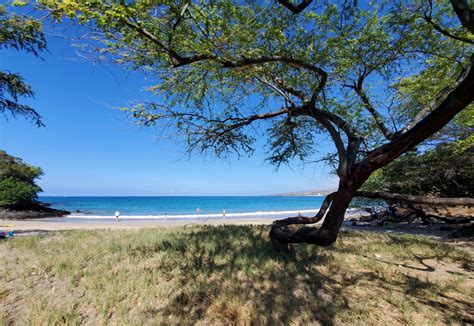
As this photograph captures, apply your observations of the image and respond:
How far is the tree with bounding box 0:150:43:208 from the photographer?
26344 mm

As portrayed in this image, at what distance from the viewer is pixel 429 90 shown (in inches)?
276

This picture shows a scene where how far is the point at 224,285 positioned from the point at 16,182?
33.4m

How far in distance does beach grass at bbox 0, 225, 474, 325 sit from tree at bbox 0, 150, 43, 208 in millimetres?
26632

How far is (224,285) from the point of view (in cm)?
412

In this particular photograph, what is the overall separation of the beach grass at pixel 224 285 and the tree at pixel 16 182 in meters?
26.6

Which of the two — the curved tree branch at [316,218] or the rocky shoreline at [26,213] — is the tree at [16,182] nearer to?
the rocky shoreline at [26,213]

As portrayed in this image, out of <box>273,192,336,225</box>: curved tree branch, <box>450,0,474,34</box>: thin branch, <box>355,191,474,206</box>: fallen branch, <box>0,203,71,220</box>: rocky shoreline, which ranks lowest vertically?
<box>0,203,71,220</box>: rocky shoreline

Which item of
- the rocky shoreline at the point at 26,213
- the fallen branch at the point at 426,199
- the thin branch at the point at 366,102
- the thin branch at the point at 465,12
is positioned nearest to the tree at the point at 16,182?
the rocky shoreline at the point at 26,213

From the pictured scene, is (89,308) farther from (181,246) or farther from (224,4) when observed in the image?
(224,4)

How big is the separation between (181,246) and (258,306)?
10.1 ft

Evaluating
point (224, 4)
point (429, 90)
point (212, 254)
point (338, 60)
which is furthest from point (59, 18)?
point (429, 90)

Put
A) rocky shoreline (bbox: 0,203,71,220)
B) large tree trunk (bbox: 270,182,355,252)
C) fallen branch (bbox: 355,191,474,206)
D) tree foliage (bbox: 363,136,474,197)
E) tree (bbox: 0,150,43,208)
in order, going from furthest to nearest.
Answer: tree (bbox: 0,150,43,208)
rocky shoreline (bbox: 0,203,71,220)
tree foliage (bbox: 363,136,474,197)
large tree trunk (bbox: 270,182,355,252)
fallen branch (bbox: 355,191,474,206)

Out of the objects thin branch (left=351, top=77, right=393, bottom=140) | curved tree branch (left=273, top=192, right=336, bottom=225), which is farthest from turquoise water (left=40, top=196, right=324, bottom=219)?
thin branch (left=351, top=77, right=393, bottom=140)

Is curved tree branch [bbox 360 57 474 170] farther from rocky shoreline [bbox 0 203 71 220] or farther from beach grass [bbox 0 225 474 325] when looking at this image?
rocky shoreline [bbox 0 203 71 220]
